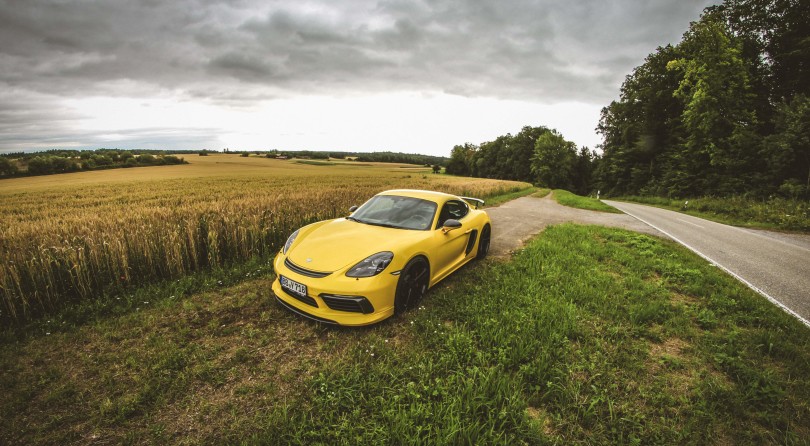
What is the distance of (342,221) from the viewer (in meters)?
5.03

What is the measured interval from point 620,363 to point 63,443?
4.84m

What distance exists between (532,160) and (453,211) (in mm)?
62927

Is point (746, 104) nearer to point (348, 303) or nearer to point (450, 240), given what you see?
point (450, 240)

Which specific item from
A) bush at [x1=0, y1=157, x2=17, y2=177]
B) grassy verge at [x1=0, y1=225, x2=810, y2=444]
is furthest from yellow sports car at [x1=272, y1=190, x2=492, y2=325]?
bush at [x1=0, y1=157, x2=17, y2=177]

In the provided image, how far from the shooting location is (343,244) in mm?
4016

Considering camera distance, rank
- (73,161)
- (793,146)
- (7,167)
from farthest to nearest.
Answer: (73,161) < (7,167) < (793,146)

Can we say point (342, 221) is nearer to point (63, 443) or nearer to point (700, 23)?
point (63, 443)

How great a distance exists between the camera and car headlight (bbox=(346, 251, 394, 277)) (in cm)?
356

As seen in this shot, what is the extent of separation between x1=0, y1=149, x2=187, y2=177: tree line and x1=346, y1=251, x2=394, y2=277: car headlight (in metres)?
54.6

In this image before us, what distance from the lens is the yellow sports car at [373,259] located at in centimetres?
351

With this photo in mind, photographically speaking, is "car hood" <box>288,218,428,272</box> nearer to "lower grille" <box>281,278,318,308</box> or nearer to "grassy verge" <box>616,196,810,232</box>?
"lower grille" <box>281,278,318,308</box>

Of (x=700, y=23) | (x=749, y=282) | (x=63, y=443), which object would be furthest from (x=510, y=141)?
(x=63, y=443)

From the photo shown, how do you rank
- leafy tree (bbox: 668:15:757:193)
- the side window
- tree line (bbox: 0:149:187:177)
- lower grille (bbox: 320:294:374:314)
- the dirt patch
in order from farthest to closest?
tree line (bbox: 0:149:187:177), leafy tree (bbox: 668:15:757:193), the dirt patch, the side window, lower grille (bbox: 320:294:374:314)

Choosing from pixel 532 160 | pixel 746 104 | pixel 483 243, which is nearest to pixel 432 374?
pixel 483 243
